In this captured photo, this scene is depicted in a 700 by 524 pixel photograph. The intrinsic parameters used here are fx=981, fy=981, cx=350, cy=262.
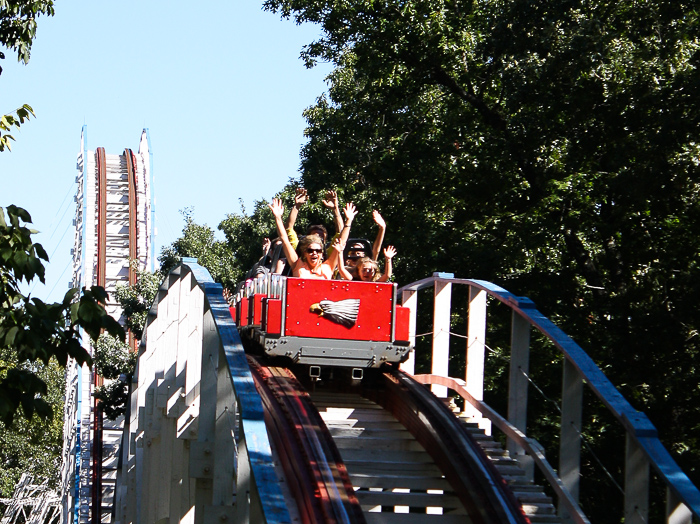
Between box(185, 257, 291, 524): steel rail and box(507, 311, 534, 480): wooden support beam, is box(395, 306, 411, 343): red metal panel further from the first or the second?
box(185, 257, 291, 524): steel rail

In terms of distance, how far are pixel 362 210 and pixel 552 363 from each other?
6.23 metres

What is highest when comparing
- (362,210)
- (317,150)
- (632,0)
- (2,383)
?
(632,0)

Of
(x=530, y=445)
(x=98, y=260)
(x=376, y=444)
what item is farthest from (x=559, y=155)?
(x=98, y=260)

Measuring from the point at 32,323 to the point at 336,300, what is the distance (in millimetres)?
4099

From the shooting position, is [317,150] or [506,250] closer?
[506,250]

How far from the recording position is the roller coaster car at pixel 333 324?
30.3 feet

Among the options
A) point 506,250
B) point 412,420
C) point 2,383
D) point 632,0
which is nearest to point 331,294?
point 412,420

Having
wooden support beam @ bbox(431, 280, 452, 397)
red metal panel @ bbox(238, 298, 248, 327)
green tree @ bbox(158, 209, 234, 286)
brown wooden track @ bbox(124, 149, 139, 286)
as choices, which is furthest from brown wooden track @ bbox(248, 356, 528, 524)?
brown wooden track @ bbox(124, 149, 139, 286)

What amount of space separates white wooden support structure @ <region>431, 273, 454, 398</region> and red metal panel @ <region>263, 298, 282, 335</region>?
1598 millimetres

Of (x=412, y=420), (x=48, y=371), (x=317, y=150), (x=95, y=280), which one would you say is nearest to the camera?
(x=412, y=420)

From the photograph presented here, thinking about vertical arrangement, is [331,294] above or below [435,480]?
above

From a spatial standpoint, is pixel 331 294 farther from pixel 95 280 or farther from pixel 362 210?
pixel 95 280

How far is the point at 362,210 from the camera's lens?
2061cm

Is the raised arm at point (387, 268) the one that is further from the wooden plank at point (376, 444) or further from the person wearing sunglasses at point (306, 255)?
the wooden plank at point (376, 444)
